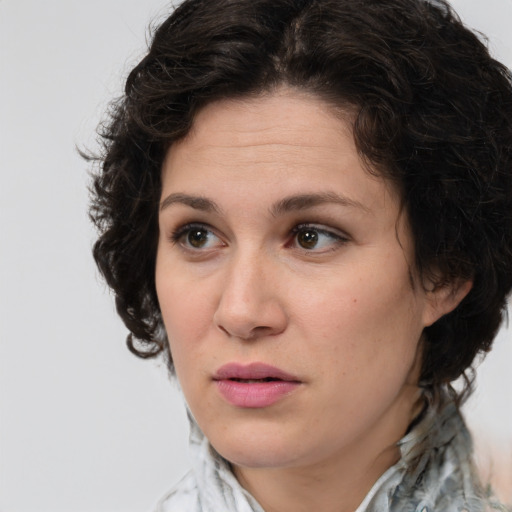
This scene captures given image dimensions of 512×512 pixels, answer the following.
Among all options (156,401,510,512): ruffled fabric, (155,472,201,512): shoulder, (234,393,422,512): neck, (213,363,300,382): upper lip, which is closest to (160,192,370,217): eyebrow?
(213,363,300,382): upper lip

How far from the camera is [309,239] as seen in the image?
3.17 meters

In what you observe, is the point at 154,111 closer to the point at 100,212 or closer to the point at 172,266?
the point at 172,266

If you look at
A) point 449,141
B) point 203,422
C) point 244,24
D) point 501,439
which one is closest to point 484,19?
point 449,141

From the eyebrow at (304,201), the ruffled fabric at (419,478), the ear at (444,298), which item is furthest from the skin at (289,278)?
the ruffled fabric at (419,478)

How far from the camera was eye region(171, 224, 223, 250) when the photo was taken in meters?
3.29

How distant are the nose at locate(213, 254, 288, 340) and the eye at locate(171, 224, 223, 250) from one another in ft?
0.55

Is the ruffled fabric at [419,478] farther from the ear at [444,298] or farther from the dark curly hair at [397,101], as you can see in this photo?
the ear at [444,298]

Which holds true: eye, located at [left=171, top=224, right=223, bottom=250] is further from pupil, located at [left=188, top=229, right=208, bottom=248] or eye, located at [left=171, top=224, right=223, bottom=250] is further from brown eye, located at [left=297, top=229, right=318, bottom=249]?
brown eye, located at [left=297, top=229, right=318, bottom=249]

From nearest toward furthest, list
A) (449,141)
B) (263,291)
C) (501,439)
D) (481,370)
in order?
1. (263,291)
2. (449,141)
3. (501,439)
4. (481,370)

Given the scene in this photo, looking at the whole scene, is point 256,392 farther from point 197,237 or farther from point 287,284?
point 197,237

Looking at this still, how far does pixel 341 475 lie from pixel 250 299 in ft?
2.46

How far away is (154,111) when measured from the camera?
3391mm

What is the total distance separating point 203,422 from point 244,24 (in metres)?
1.14

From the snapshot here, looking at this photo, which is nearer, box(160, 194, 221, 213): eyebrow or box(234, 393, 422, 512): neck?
box(160, 194, 221, 213): eyebrow
